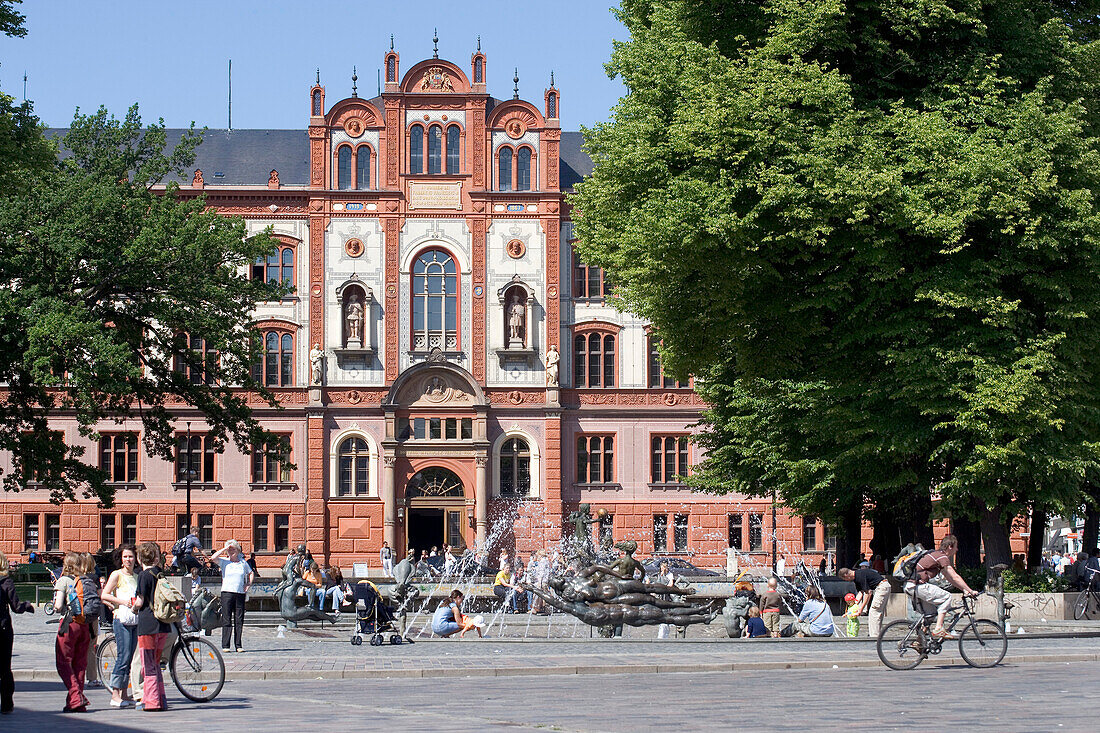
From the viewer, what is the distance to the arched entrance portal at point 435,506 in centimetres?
5616

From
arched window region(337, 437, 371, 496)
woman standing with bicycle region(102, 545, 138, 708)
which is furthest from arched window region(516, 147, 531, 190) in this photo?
woman standing with bicycle region(102, 545, 138, 708)

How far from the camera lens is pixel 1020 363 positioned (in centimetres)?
2542

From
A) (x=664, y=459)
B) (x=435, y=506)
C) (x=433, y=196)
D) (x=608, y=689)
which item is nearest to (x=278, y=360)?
(x=435, y=506)

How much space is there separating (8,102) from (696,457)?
32.5 meters

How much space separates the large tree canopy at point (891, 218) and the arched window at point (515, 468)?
2848 centimetres

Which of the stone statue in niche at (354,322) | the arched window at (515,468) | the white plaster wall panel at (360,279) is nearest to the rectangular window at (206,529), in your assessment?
the white plaster wall panel at (360,279)

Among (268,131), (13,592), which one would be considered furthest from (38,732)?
(268,131)

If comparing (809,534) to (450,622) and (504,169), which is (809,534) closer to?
(504,169)

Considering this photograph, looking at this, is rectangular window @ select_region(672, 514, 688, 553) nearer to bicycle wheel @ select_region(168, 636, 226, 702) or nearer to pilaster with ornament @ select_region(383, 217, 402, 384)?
pilaster with ornament @ select_region(383, 217, 402, 384)

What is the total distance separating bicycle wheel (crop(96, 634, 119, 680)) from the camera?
1590 centimetres

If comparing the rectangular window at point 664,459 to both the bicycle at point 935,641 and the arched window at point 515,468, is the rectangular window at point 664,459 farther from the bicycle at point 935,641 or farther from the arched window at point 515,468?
the bicycle at point 935,641

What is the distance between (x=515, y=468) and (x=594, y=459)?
3418mm

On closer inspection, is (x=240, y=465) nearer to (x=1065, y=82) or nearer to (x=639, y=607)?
(x=639, y=607)

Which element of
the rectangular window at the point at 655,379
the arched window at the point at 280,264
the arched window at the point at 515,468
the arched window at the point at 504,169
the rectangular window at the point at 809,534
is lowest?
the rectangular window at the point at 809,534
